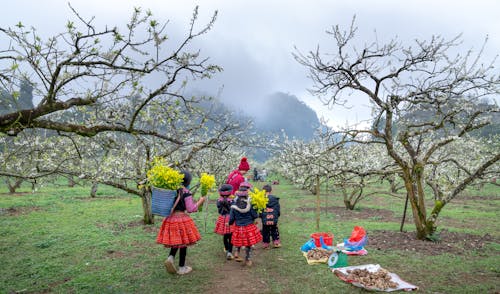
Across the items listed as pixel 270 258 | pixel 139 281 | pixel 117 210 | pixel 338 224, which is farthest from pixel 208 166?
pixel 139 281

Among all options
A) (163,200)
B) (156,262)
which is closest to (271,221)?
(156,262)

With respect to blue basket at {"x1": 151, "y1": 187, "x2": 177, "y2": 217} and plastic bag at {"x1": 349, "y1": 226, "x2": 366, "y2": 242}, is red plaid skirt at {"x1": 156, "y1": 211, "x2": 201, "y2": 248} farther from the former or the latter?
plastic bag at {"x1": 349, "y1": 226, "x2": 366, "y2": 242}

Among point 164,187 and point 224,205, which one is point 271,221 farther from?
point 164,187

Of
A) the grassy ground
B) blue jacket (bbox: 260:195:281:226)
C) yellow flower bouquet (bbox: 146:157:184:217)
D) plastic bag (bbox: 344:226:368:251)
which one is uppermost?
yellow flower bouquet (bbox: 146:157:184:217)

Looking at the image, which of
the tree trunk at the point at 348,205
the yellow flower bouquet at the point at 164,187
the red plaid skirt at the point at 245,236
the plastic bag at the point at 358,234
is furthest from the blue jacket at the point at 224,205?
the tree trunk at the point at 348,205

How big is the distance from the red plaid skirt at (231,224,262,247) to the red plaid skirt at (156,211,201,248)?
1114 millimetres

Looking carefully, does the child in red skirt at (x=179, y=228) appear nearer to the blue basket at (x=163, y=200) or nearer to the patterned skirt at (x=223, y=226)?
the blue basket at (x=163, y=200)

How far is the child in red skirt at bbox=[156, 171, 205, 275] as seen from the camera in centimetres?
690

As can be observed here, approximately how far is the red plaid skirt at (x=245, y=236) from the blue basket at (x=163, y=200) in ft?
6.00

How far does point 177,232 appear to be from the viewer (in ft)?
22.7

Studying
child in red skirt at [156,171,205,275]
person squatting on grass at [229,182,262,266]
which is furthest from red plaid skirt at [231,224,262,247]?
child in red skirt at [156,171,205,275]

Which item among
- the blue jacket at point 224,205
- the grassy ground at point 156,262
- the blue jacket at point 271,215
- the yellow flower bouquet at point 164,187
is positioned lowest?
the grassy ground at point 156,262

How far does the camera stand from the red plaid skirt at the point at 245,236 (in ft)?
25.5

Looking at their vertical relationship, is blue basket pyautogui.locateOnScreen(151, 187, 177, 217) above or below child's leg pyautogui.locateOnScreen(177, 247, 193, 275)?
above
